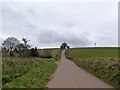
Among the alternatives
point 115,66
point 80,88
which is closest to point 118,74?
point 115,66

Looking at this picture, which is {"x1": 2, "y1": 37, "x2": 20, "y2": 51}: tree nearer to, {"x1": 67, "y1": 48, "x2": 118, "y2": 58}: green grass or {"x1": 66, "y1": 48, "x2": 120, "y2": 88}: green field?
{"x1": 67, "y1": 48, "x2": 118, "y2": 58}: green grass

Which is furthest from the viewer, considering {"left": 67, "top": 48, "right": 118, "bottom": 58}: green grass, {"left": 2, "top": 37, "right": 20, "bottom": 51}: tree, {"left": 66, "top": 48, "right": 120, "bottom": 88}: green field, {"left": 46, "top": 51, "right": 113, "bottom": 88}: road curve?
{"left": 2, "top": 37, "right": 20, "bottom": 51}: tree

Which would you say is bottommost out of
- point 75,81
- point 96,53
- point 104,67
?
point 75,81

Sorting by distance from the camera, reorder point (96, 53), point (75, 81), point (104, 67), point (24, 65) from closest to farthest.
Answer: point (75, 81) < point (104, 67) < point (24, 65) < point (96, 53)

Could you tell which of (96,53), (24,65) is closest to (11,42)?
(96,53)

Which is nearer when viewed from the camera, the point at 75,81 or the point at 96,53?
the point at 75,81

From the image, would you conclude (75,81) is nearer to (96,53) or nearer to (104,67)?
(104,67)

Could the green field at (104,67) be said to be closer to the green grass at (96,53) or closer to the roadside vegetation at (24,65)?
the roadside vegetation at (24,65)

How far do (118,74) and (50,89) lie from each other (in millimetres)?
6702

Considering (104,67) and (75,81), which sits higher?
(104,67)

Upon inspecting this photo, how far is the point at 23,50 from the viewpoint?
88375mm

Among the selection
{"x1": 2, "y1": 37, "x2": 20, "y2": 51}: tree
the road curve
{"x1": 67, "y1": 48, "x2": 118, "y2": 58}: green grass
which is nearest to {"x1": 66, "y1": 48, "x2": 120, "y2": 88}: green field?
the road curve

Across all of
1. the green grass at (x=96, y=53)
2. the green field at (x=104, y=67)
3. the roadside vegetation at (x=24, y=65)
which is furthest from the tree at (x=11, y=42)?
the green field at (x=104, y=67)

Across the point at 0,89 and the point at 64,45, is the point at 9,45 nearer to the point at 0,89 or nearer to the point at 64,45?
the point at 64,45
